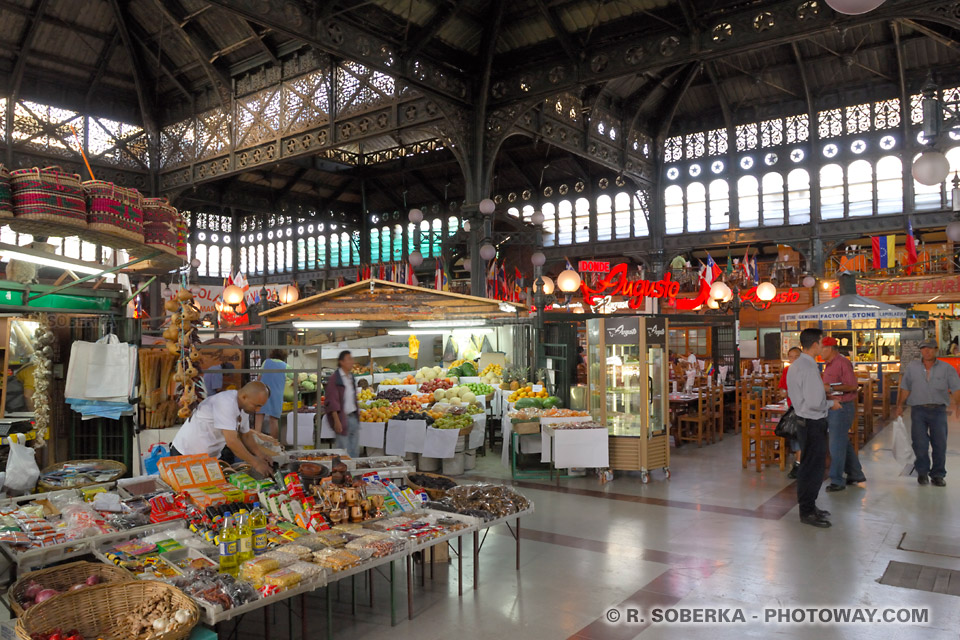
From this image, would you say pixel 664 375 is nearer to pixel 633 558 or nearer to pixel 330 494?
pixel 633 558

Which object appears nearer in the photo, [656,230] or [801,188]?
[801,188]

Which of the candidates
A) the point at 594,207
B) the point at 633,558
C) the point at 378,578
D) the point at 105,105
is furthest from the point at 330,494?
Answer: the point at 594,207

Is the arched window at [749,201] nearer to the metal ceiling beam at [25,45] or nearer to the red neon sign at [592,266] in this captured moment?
the red neon sign at [592,266]

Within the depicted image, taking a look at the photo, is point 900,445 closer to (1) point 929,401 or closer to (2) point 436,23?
(1) point 929,401

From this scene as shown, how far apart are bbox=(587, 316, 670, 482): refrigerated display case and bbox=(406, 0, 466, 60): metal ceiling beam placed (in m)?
5.85

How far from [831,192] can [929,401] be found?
1152 cm

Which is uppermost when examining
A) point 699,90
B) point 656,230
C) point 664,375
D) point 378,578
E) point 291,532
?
point 699,90

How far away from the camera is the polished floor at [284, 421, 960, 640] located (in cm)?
425

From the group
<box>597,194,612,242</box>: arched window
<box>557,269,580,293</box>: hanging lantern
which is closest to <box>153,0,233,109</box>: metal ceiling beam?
<box>557,269,580,293</box>: hanging lantern

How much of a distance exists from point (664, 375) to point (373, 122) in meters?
7.64

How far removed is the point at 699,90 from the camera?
18359 mm

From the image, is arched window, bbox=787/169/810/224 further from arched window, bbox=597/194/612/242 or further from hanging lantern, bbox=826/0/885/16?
hanging lantern, bbox=826/0/885/16

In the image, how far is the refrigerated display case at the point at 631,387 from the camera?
8617mm

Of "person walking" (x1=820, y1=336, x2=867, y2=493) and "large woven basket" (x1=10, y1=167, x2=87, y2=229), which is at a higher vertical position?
"large woven basket" (x1=10, y1=167, x2=87, y2=229)
